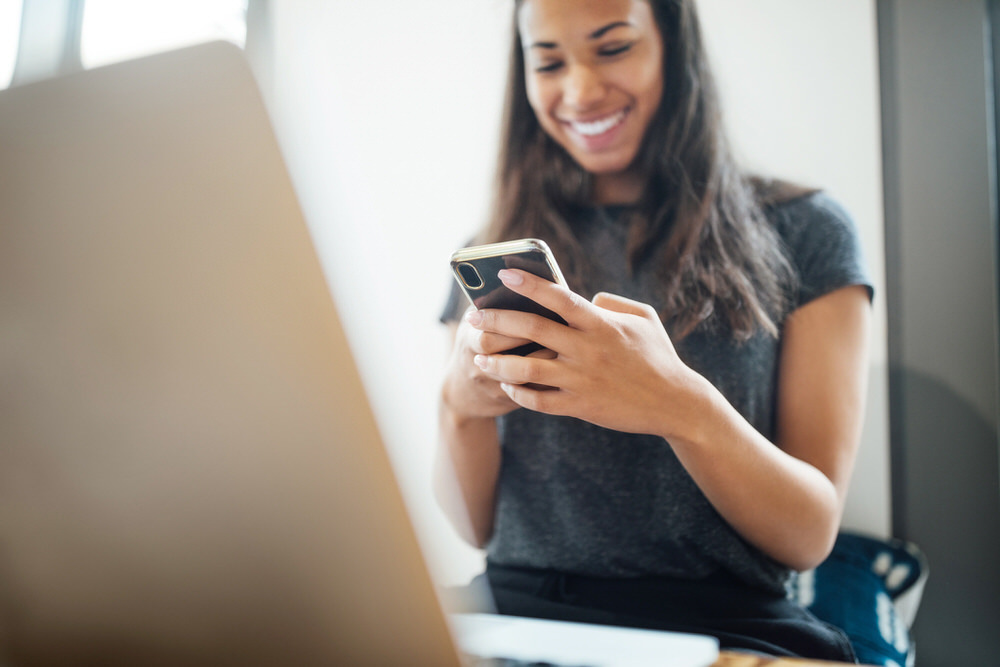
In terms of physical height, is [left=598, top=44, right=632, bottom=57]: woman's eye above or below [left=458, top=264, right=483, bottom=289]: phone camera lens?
above

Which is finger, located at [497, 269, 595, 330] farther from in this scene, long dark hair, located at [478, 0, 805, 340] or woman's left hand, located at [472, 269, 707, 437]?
long dark hair, located at [478, 0, 805, 340]

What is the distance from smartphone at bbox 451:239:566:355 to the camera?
16.0 inches

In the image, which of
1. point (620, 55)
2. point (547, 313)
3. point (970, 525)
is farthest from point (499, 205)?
point (970, 525)

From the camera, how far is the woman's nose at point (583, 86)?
674mm

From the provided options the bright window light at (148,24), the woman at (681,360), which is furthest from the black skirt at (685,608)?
the bright window light at (148,24)

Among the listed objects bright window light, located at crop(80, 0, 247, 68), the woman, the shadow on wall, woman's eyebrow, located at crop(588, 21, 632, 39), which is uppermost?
bright window light, located at crop(80, 0, 247, 68)

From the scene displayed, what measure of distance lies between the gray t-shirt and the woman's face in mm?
84

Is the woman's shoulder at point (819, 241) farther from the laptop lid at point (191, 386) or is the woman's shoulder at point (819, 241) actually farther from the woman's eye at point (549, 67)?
the laptop lid at point (191, 386)

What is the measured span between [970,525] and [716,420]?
42cm

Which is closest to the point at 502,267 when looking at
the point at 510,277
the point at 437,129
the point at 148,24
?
the point at 510,277

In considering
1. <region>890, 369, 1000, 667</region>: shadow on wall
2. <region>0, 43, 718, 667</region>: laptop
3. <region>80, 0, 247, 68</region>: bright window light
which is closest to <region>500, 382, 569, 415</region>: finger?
<region>0, 43, 718, 667</region>: laptop

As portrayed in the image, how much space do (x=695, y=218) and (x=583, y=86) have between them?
0.19m

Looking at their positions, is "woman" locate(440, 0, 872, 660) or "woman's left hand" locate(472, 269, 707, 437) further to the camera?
"woman" locate(440, 0, 872, 660)

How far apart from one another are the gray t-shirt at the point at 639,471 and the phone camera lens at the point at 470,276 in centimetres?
28
